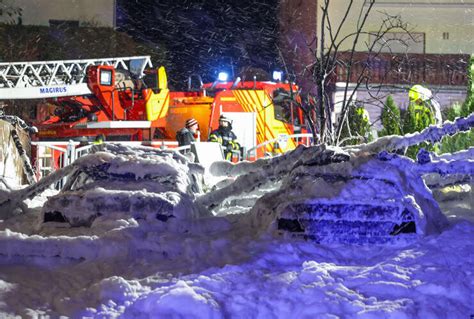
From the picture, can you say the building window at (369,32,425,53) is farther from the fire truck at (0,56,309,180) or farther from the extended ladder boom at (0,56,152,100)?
the extended ladder boom at (0,56,152,100)

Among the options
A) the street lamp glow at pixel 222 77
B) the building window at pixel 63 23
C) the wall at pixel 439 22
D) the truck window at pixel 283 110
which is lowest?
the truck window at pixel 283 110

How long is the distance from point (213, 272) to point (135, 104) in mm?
10775

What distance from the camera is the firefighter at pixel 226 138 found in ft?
38.2

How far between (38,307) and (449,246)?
78.6 inches

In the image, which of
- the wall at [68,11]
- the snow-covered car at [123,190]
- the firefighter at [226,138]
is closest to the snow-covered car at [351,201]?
the snow-covered car at [123,190]

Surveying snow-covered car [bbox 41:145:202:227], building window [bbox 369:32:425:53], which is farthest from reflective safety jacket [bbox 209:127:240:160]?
snow-covered car [bbox 41:145:202:227]

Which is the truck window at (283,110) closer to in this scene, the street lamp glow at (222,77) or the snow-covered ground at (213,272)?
the street lamp glow at (222,77)

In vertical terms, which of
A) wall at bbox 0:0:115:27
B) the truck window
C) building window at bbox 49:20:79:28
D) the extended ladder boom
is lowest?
the truck window

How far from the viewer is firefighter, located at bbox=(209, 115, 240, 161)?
1166cm

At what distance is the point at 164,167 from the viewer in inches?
178

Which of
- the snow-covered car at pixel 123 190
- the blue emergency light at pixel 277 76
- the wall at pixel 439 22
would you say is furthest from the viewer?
the blue emergency light at pixel 277 76

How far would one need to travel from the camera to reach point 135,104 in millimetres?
13805

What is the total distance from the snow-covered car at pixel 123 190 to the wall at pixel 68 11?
670 centimetres

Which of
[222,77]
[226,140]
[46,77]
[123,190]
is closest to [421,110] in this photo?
[226,140]
